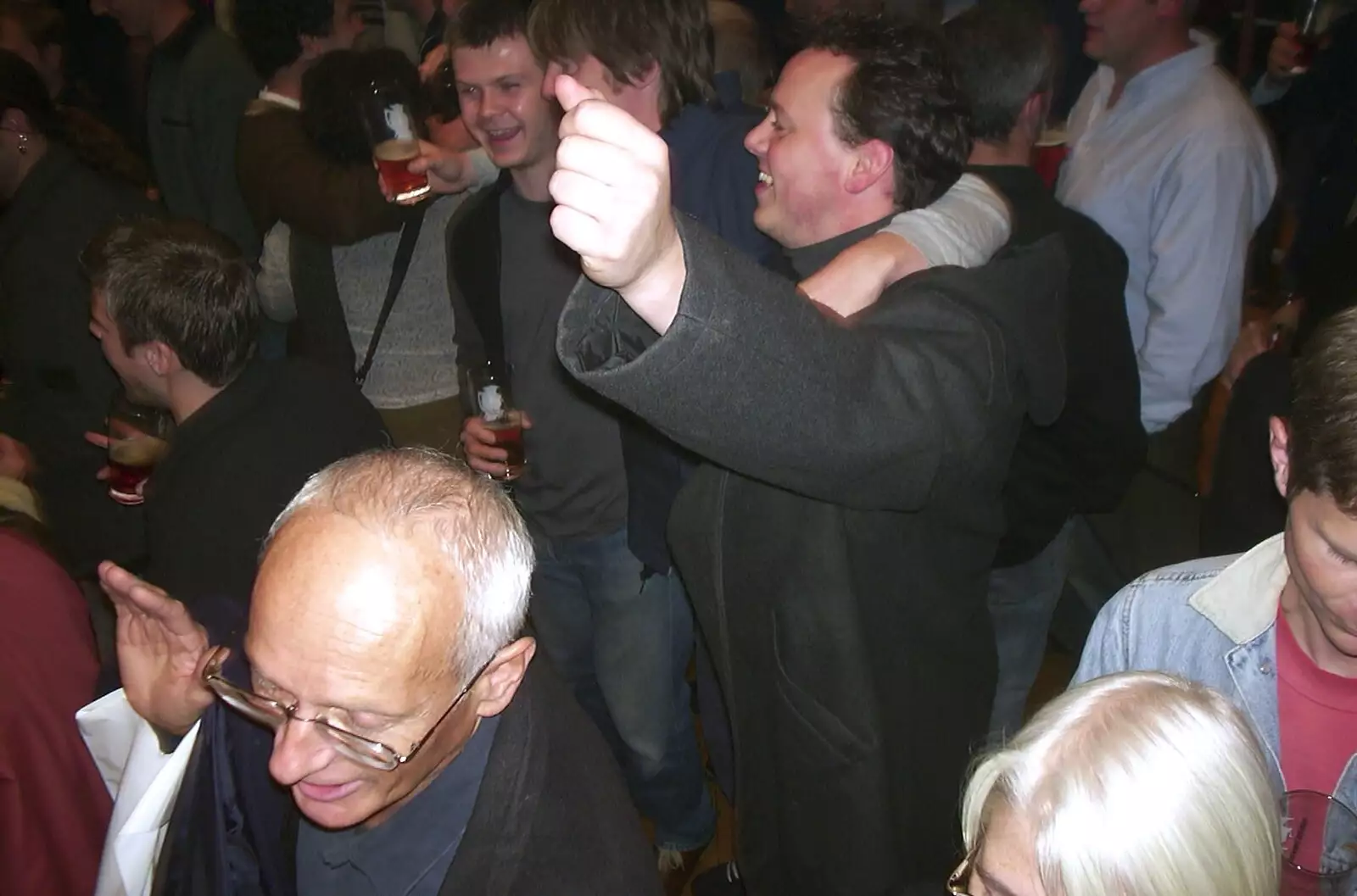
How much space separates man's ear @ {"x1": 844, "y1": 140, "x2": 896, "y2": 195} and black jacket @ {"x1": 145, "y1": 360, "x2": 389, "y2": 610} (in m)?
1.14

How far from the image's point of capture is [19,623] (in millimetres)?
1666

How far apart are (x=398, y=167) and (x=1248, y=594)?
2020mm

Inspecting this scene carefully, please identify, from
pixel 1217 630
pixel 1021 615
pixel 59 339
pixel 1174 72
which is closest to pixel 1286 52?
pixel 1174 72

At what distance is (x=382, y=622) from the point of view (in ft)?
4.03

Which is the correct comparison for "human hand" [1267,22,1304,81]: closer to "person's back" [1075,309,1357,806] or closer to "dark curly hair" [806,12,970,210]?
"dark curly hair" [806,12,970,210]

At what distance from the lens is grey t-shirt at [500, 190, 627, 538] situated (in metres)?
2.45

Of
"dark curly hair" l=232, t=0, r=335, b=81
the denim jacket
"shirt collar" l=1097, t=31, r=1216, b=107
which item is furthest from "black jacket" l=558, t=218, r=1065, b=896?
"dark curly hair" l=232, t=0, r=335, b=81

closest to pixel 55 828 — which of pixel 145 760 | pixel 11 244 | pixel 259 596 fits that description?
pixel 145 760

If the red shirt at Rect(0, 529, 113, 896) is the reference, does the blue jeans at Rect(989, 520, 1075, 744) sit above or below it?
below

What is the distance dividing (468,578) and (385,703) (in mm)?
174

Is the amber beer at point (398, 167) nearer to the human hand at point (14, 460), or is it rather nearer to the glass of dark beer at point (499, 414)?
the glass of dark beer at point (499, 414)

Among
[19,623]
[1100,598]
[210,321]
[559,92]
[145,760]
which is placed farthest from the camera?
[1100,598]

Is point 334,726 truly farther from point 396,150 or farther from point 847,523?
point 396,150

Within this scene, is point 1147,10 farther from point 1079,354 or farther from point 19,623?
point 19,623
